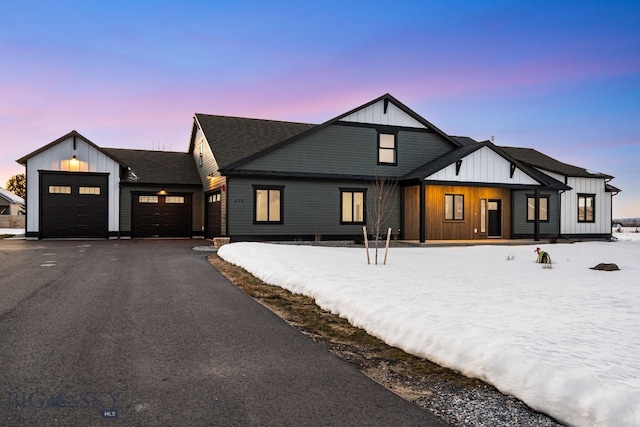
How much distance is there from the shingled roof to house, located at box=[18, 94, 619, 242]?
0.10 m

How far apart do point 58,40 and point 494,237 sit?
25167 mm

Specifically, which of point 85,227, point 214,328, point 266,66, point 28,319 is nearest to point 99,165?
point 85,227

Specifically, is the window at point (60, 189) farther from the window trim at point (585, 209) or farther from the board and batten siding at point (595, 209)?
the window trim at point (585, 209)

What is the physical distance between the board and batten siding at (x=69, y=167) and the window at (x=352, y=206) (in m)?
13.0

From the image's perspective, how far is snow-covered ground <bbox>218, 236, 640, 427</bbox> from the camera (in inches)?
139

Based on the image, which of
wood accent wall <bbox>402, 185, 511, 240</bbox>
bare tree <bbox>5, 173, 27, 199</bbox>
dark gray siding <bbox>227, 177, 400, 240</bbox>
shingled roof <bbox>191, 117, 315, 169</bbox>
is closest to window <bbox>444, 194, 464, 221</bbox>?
wood accent wall <bbox>402, 185, 511, 240</bbox>

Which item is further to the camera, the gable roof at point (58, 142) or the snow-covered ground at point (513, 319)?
the gable roof at point (58, 142)

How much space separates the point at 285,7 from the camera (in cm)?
2050

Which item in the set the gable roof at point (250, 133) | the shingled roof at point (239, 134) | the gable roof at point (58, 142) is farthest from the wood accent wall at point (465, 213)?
the gable roof at point (58, 142)

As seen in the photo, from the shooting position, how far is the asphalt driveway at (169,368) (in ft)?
10.8

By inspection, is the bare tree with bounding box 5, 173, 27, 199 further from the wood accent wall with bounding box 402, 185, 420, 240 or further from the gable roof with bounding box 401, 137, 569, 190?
the gable roof with bounding box 401, 137, 569, 190

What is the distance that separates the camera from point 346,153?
2220 centimetres

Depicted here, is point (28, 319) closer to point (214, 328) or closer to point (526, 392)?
point (214, 328)

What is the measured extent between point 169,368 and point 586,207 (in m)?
30.0
